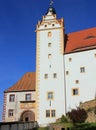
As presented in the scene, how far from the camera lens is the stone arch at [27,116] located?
36.4m

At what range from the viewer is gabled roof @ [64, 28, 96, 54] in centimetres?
3484

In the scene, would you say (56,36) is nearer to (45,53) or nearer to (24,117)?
(45,53)

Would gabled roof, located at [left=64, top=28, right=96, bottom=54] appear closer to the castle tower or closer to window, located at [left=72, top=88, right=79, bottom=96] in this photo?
the castle tower

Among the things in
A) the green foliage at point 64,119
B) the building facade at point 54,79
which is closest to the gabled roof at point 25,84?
the building facade at point 54,79

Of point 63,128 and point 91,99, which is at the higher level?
point 91,99

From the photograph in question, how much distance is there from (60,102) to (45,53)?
7757 millimetres

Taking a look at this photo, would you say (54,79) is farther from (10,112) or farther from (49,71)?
(10,112)

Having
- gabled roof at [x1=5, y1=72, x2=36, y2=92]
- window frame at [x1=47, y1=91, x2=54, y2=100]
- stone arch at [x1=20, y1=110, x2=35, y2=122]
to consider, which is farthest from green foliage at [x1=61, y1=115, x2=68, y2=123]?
gabled roof at [x1=5, y1=72, x2=36, y2=92]

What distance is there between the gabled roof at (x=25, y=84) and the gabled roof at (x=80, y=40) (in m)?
7.81

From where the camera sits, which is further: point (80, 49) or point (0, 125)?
point (80, 49)

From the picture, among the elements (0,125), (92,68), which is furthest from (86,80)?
(0,125)

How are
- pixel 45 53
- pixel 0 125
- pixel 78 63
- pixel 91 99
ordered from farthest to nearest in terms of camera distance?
pixel 45 53 < pixel 78 63 < pixel 91 99 < pixel 0 125

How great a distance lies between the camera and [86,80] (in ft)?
107

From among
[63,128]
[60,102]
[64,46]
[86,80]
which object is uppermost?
[64,46]
